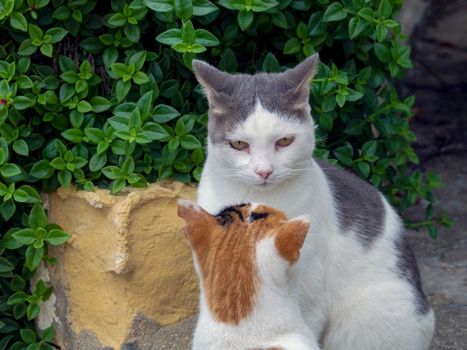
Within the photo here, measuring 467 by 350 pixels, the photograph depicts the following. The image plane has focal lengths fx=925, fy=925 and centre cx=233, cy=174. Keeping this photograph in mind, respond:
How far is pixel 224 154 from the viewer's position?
12.2ft

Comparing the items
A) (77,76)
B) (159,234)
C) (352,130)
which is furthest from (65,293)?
(352,130)

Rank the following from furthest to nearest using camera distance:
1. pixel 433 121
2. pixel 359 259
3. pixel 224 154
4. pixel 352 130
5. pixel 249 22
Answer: pixel 433 121 < pixel 352 130 < pixel 249 22 < pixel 359 259 < pixel 224 154

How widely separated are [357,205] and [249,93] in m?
0.81

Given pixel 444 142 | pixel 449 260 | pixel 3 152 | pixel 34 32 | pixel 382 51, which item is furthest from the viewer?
pixel 444 142

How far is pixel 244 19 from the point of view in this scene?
435cm

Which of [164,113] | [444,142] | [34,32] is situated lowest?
[444,142]

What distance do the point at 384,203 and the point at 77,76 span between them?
158cm

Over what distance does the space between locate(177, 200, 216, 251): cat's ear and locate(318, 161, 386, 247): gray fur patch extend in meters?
1.03

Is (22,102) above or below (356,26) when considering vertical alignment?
below

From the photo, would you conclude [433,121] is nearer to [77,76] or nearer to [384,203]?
[384,203]

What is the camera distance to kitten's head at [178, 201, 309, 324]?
3045 mm

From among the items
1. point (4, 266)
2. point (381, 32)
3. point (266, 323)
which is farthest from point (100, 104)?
point (266, 323)

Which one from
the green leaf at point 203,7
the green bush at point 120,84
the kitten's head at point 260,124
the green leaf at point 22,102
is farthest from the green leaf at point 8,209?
the green leaf at point 203,7

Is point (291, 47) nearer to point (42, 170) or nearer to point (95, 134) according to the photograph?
point (95, 134)
